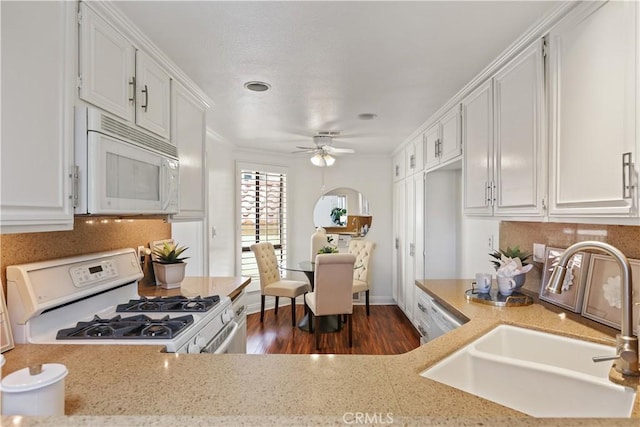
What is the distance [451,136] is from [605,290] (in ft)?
5.30

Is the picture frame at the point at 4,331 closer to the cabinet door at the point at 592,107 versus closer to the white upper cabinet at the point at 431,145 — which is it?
the cabinet door at the point at 592,107

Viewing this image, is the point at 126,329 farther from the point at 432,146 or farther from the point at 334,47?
the point at 432,146

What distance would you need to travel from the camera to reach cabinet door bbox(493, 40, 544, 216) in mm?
1623

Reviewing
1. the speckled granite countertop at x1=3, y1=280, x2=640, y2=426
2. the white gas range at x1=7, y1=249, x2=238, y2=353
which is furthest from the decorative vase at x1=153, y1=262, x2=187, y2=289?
the speckled granite countertop at x1=3, y1=280, x2=640, y2=426

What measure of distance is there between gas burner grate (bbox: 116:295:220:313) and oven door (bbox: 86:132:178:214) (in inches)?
19.8

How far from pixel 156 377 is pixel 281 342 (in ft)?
9.18

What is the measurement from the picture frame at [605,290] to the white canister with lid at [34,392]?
1959 mm

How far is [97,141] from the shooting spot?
1329 mm

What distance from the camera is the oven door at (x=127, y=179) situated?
1317 millimetres

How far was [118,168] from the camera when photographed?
4.76 ft

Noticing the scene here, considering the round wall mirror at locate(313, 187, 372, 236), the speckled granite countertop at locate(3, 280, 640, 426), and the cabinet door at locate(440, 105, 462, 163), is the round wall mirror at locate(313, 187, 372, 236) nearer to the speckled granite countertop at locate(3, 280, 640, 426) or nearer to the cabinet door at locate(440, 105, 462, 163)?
the cabinet door at locate(440, 105, 462, 163)

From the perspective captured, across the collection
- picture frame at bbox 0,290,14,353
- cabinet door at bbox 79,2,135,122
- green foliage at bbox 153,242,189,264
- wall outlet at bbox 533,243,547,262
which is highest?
cabinet door at bbox 79,2,135,122

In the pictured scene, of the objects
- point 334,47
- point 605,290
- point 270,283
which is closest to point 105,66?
point 334,47

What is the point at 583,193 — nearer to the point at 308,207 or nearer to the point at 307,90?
the point at 307,90
